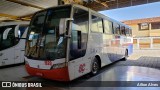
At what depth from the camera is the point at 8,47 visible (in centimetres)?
812

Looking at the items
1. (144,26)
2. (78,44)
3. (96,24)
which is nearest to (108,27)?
(96,24)

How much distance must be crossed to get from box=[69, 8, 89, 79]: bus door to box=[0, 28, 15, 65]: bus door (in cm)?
436

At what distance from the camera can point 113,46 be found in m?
8.27

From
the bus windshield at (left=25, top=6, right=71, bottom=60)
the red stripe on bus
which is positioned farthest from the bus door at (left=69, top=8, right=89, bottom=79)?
the bus windshield at (left=25, top=6, right=71, bottom=60)

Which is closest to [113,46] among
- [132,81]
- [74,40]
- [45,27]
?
[132,81]

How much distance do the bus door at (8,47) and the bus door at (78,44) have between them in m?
4.36

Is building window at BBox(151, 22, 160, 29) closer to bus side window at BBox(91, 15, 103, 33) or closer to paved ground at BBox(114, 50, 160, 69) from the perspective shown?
paved ground at BBox(114, 50, 160, 69)

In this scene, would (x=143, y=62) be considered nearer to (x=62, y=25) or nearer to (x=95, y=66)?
(x=95, y=66)

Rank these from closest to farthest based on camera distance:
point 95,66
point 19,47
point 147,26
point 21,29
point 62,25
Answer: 1. point 62,25
2. point 95,66
3. point 19,47
4. point 21,29
5. point 147,26

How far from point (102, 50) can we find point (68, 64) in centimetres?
260

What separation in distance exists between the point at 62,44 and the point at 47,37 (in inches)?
21.8

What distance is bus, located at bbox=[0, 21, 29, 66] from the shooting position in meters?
7.97

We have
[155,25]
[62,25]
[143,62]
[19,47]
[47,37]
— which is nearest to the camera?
[62,25]

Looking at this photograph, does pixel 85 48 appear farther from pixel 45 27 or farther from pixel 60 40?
pixel 45 27
